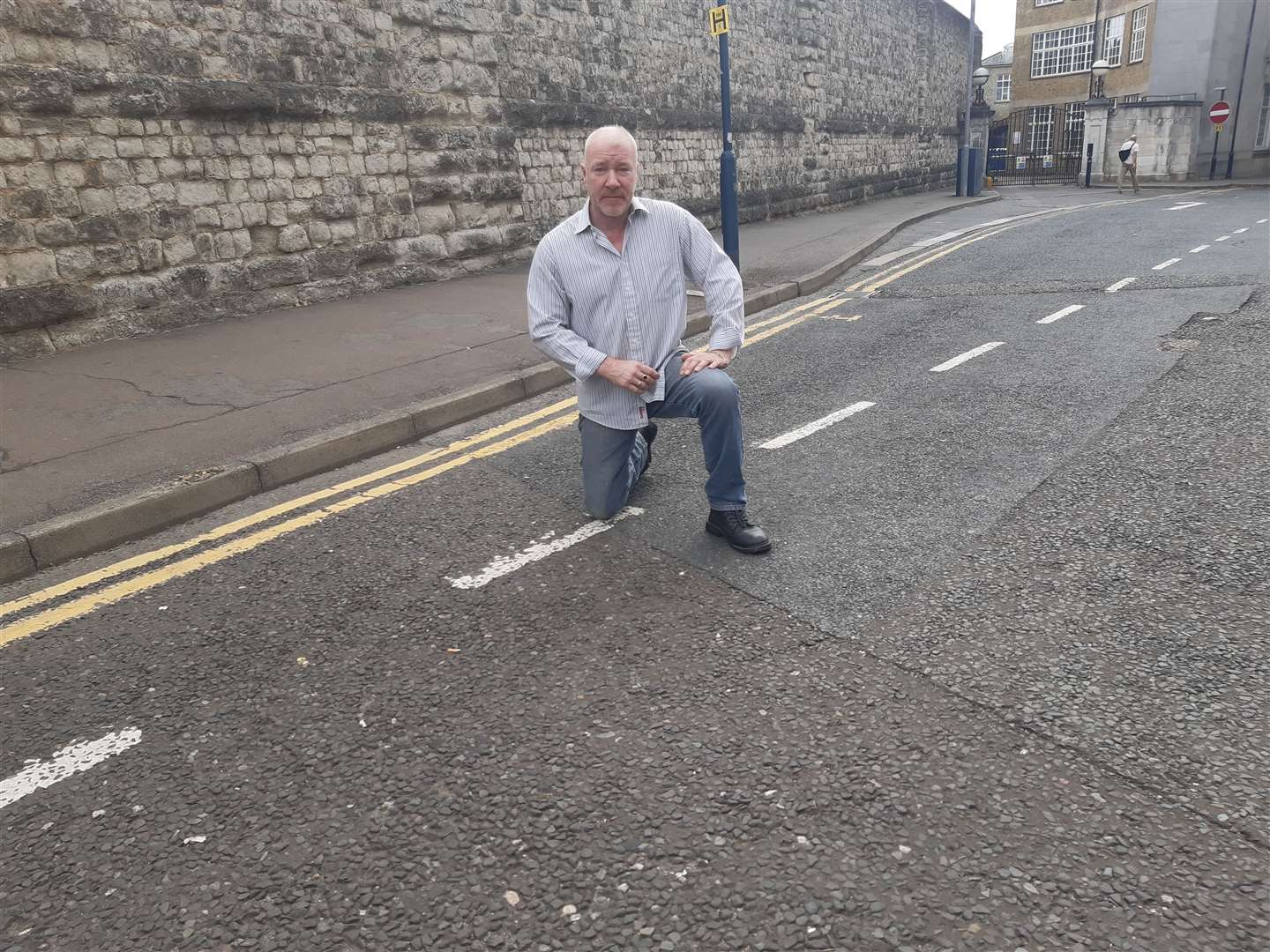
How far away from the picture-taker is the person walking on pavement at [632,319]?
153 inches

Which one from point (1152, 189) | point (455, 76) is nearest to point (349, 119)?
point (455, 76)

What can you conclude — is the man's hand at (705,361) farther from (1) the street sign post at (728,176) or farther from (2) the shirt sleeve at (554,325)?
(1) the street sign post at (728,176)

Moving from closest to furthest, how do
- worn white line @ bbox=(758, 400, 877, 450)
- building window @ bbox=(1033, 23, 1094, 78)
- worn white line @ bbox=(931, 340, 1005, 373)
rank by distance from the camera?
worn white line @ bbox=(758, 400, 877, 450), worn white line @ bbox=(931, 340, 1005, 373), building window @ bbox=(1033, 23, 1094, 78)

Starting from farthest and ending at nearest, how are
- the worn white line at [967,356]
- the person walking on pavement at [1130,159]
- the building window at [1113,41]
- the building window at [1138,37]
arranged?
the building window at [1113,41], the building window at [1138,37], the person walking on pavement at [1130,159], the worn white line at [967,356]

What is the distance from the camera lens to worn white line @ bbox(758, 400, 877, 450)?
5.23 meters

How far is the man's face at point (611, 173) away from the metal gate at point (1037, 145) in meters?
37.2

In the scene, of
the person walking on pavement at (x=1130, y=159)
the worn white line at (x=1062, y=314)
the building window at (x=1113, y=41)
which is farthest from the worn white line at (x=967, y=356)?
the building window at (x=1113, y=41)

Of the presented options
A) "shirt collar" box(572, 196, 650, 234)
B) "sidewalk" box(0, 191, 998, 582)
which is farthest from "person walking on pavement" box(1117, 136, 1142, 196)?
"shirt collar" box(572, 196, 650, 234)

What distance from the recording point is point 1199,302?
26.8 feet

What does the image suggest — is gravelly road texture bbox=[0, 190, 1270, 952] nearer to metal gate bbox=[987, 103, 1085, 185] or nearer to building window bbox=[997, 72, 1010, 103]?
metal gate bbox=[987, 103, 1085, 185]

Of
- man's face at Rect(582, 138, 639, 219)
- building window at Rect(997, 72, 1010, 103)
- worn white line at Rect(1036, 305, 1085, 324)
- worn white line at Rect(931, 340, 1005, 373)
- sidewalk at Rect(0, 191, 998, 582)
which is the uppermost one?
building window at Rect(997, 72, 1010, 103)

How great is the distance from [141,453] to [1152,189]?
3116cm

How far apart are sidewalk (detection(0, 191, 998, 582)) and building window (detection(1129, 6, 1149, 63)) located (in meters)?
37.2

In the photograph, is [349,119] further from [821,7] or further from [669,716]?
[821,7]
